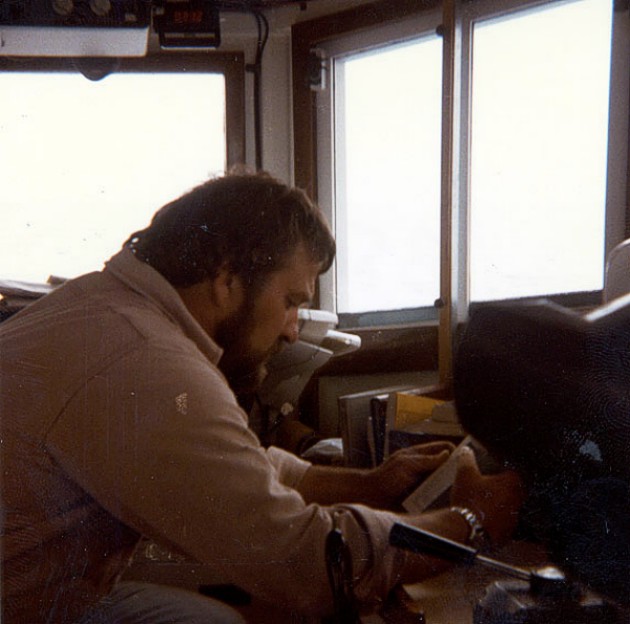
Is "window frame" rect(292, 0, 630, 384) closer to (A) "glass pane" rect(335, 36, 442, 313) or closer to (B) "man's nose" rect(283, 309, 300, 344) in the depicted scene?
(A) "glass pane" rect(335, 36, 442, 313)

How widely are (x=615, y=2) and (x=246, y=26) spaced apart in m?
1.21

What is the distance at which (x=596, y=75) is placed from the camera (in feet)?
5.38

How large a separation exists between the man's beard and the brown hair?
0.19 ft

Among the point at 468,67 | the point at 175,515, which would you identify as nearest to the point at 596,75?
the point at 468,67

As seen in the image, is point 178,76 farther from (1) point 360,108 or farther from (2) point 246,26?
(1) point 360,108

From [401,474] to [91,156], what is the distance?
125 centimetres

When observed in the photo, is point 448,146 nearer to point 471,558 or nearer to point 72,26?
point 72,26

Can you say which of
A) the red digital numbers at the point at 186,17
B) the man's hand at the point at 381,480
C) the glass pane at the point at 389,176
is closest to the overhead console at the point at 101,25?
the red digital numbers at the point at 186,17

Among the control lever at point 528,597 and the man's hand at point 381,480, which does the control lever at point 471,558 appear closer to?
the control lever at point 528,597

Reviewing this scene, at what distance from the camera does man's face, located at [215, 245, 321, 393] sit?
1.23 m

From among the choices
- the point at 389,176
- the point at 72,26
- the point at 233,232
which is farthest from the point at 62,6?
the point at 389,176

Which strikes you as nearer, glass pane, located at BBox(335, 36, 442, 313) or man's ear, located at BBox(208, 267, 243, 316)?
man's ear, located at BBox(208, 267, 243, 316)

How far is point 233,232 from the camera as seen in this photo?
123cm

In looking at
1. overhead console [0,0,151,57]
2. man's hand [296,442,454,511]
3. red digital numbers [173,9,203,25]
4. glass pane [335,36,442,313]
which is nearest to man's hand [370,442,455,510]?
man's hand [296,442,454,511]
